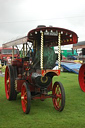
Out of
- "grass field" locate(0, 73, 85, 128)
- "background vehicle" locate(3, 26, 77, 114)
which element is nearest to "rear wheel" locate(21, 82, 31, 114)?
"background vehicle" locate(3, 26, 77, 114)

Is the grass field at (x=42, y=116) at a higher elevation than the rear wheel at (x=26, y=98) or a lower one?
lower

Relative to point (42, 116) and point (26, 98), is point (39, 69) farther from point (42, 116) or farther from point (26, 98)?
point (42, 116)

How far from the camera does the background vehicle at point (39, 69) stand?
3.64m

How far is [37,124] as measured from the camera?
3074 millimetres

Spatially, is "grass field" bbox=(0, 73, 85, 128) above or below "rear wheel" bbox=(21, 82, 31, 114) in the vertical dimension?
below

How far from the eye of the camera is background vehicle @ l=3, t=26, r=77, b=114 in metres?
3.64

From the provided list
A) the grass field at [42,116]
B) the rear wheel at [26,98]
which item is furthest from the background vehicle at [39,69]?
the grass field at [42,116]

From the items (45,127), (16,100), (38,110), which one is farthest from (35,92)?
(45,127)

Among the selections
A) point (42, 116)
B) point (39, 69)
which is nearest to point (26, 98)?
point (42, 116)

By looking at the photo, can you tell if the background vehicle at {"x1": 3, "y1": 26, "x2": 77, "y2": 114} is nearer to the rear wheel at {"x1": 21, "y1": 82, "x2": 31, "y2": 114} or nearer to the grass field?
the rear wheel at {"x1": 21, "y1": 82, "x2": 31, "y2": 114}

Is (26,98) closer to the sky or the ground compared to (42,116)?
closer to the sky

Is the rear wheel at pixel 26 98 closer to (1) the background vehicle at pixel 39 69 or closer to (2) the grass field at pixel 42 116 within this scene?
(1) the background vehicle at pixel 39 69

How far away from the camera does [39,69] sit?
3938 mm

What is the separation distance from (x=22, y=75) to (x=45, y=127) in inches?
70.9
